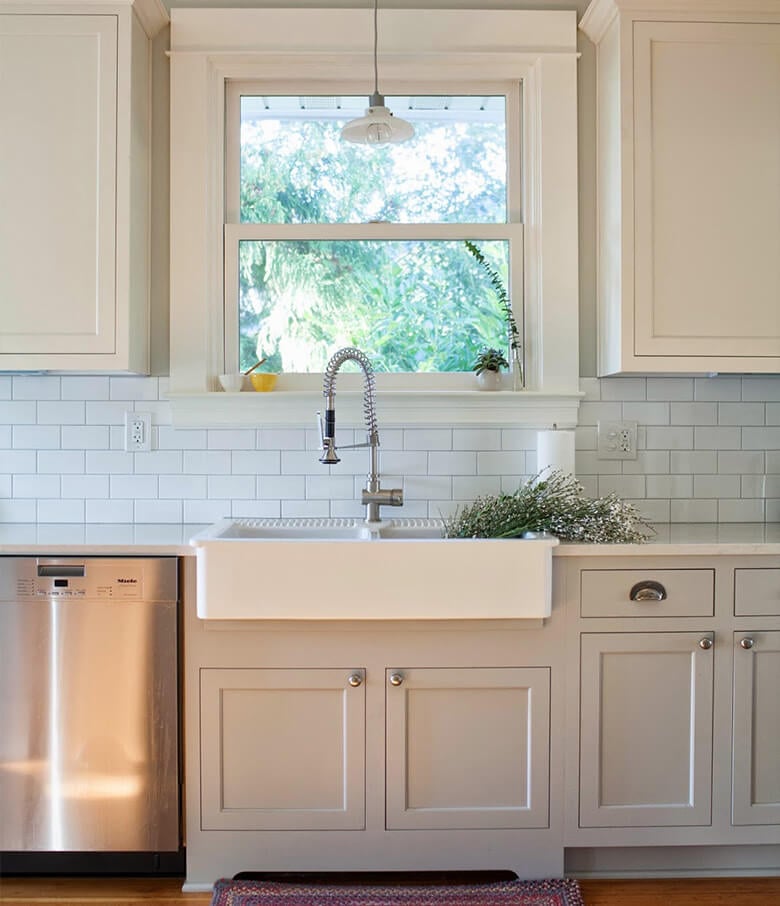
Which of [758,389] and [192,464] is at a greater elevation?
[758,389]

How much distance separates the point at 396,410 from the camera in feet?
7.95

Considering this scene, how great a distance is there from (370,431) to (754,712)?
1268mm

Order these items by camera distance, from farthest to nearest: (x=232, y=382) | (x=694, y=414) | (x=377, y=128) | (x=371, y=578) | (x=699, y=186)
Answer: (x=694, y=414) → (x=232, y=382) → (x=699, y=186) → (x=377, y=128) → (x=371, y=578)

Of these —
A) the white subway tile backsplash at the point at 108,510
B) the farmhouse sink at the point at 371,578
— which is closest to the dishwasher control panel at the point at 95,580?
the farmhouse sink at the point at 371,578

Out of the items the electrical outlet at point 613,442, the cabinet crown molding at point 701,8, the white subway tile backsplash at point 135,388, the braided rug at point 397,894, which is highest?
the cabinet crown molding at point 701,8

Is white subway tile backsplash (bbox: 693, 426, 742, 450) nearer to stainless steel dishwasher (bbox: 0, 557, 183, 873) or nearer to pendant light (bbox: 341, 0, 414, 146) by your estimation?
pendant light (bbox: 341, 0, 414, 146)

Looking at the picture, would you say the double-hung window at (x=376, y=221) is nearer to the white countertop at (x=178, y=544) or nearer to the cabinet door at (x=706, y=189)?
the cabinet door at (x=706, y=189)

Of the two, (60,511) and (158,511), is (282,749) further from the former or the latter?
(60,511)

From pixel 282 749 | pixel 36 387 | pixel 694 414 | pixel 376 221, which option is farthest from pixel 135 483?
pixel 694 414

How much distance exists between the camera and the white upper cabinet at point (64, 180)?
2.16 meters

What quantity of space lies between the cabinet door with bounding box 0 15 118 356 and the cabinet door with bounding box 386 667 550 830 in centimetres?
139

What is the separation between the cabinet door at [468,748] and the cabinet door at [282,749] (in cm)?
11

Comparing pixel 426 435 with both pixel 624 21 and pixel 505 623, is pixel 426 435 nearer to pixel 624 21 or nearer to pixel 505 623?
pixel 505 623

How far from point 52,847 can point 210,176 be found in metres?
1.98
